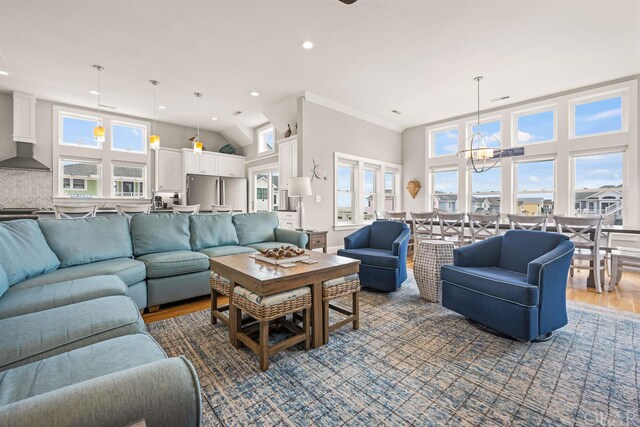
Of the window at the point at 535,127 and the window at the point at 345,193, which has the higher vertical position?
the window at the point at 535,127

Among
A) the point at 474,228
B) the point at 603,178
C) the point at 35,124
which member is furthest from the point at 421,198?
the point at 35,124

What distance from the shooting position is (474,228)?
445cm

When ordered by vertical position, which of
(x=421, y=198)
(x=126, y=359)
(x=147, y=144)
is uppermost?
(x=147, y=144)

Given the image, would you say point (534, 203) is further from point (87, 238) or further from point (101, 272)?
point (87, 238)

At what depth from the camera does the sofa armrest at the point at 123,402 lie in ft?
2.17

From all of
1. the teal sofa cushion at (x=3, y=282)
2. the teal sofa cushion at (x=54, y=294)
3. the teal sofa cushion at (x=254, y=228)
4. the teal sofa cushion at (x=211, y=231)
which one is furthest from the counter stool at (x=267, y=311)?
the teal sofa cushion at (x=254, y=228)

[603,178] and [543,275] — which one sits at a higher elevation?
[603,178]

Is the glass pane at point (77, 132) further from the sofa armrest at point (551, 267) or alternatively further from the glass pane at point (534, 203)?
the glass pane at point (534, 203)

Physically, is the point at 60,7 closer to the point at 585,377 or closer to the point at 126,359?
the point at 126,359

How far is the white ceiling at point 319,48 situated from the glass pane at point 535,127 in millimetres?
547

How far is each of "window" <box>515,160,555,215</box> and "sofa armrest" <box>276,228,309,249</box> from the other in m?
4.53

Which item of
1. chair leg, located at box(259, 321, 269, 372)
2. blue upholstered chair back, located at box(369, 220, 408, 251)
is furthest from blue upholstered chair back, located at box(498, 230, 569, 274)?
chair leg, located at box(259, 321, 269, 372)

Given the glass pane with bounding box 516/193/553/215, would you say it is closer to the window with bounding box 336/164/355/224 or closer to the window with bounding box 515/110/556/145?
the window with bounding box 515/110/556/145

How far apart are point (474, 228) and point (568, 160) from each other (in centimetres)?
253
